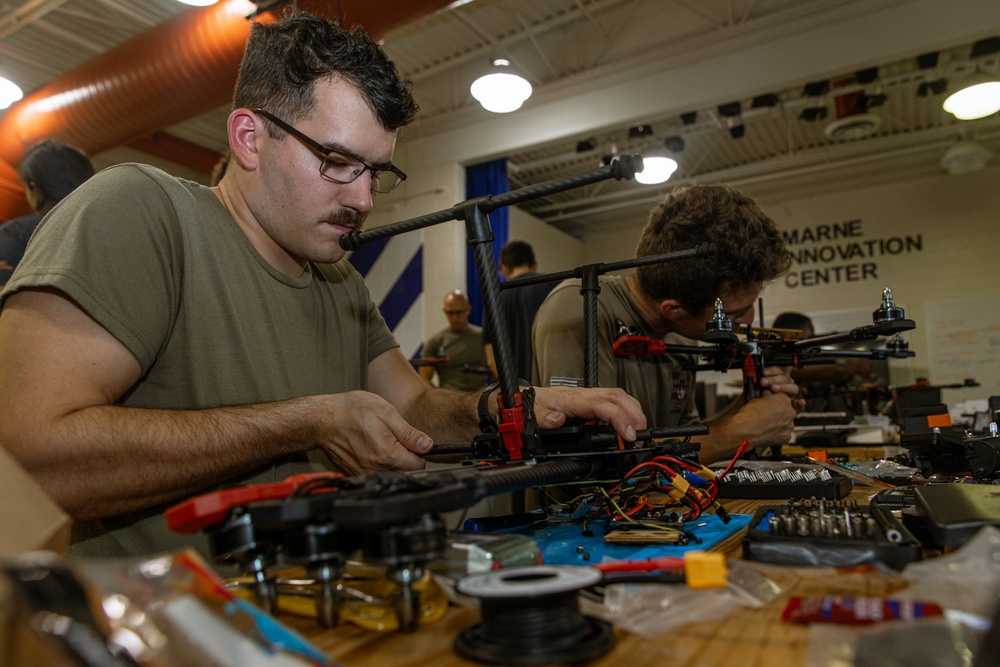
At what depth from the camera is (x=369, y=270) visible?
22.8 ft

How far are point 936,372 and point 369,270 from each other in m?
6.53

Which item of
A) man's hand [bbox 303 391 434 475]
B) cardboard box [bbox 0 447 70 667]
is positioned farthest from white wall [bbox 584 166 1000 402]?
cardboard box [bbox 0 447 70 667]

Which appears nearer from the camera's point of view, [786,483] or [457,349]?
[786,483]

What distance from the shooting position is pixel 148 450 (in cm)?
94

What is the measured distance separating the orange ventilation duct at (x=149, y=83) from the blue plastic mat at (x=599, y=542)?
3.15 m

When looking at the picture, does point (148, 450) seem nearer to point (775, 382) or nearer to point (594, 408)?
point (594, 408)

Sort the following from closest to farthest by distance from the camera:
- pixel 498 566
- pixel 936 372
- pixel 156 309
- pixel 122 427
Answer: pixel 498 566 → pixel 122 427 → pixel 156 309 → pixel 936 372

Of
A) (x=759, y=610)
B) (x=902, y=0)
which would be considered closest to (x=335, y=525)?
(x=759, y=610)

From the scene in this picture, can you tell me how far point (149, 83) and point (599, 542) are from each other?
4420 mm

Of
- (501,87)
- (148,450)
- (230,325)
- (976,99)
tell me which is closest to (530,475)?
(148,450)

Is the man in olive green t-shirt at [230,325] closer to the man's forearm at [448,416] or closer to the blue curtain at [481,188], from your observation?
the man's forearm at [448,416]

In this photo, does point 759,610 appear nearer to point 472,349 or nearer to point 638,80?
point 472,349

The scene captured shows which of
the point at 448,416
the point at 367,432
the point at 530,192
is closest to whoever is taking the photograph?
the point at 530,192

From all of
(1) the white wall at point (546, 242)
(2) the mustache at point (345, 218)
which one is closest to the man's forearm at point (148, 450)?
(2) the mustache at point (345, 218)
